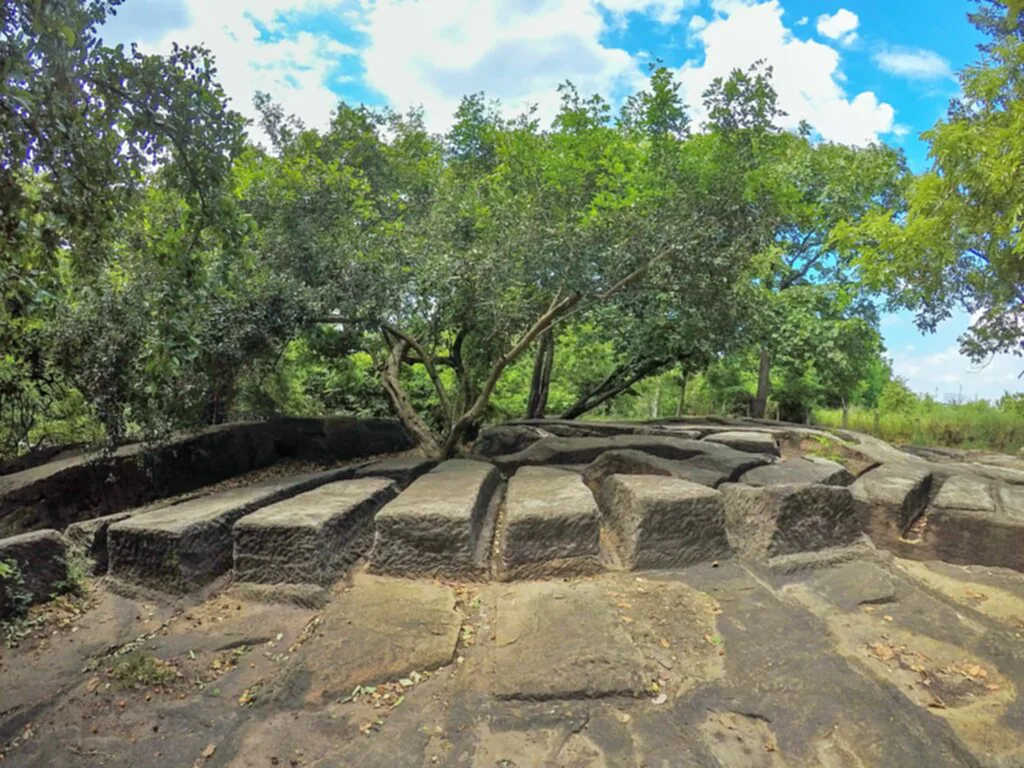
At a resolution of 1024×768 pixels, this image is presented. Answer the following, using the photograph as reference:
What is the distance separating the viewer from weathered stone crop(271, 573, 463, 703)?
177cm

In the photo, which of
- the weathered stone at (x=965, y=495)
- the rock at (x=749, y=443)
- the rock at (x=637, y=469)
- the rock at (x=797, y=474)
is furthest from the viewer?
the rock at (x=749, y=443)

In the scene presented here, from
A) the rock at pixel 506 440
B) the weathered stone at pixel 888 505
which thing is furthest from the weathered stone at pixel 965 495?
the rock at pixel 506 440

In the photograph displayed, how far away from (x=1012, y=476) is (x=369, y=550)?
448cm

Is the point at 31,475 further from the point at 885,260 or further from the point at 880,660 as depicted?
the point at 885,260

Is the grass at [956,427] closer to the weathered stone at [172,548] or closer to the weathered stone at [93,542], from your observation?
the weathered stone at [172,548]

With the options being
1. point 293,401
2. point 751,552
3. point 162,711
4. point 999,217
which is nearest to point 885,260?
point 999,217

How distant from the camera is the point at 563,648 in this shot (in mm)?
1892

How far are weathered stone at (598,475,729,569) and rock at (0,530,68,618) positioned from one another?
2.39 metres

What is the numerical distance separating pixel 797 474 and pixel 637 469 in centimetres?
96

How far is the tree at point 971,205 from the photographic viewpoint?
3.67m

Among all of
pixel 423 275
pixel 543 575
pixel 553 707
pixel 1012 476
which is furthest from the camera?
pixel 423 275

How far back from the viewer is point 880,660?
1854 mm

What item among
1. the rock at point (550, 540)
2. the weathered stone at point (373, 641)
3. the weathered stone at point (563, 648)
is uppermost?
the rock at point (550, 540)

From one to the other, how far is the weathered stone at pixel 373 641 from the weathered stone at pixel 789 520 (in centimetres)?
145
